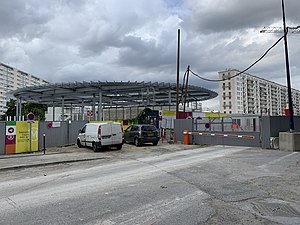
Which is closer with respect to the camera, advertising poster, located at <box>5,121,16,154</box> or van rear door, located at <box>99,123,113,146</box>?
advertising poster, located at <box>5,121,16,154</box>

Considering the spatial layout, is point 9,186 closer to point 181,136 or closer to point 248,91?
point 181,136

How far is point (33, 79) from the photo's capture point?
6688 inches

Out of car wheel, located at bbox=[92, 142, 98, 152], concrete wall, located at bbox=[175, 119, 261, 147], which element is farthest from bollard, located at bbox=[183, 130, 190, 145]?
→ car wheel, located at bbox=[92, 142, 98, 152]

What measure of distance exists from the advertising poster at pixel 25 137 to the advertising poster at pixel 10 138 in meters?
0.21

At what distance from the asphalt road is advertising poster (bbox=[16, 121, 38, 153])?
6206mm

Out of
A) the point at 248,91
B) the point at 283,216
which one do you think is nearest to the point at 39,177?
the point at 283,216

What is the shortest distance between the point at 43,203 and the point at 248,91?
127033 mm

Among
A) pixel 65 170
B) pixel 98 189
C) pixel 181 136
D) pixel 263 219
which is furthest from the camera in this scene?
pixel 181 136

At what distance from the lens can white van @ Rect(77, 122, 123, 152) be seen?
1631 centimetres

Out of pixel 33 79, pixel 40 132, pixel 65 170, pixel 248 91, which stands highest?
pixel 33 79

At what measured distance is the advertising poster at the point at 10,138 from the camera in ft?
50.3

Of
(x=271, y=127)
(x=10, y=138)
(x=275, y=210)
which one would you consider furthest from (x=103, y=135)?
(x=275, y=210)

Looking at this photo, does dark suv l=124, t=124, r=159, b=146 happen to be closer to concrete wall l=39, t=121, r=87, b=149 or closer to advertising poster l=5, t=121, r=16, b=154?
concrete wall l=39, t=121, r=87, b=149

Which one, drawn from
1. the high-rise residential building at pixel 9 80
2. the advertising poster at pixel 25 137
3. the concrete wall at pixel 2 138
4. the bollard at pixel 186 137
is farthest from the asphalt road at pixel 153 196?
the high-rise residential building at pixel 9 80
